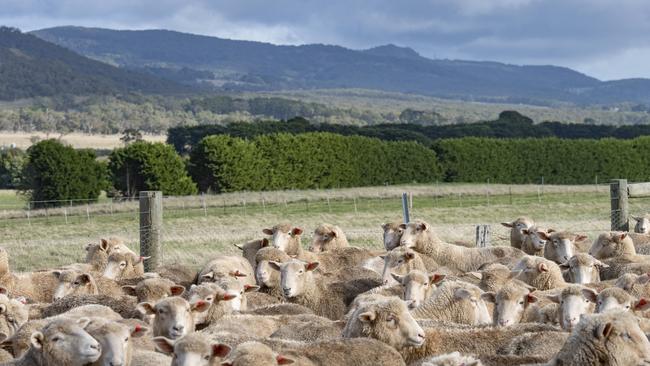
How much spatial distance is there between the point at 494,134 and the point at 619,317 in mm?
122805

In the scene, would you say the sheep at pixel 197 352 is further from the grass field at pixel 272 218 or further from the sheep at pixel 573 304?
the grass field at pixel 272 218

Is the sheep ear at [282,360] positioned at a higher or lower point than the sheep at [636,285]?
higher

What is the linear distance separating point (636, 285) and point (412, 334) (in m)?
3.46

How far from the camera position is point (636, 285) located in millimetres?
10617

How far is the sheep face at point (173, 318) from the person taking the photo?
9.09 metres

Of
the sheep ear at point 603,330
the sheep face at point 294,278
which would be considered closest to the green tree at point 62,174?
the sheep face at point 294,278

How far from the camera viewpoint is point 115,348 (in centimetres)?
757

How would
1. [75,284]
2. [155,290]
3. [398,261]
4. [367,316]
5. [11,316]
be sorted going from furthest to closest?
[398,261], [75,284], [155,290], [11,316], [367,316]

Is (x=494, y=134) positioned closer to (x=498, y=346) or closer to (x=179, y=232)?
(x=179, y=232)

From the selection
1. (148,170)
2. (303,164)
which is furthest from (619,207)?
(303,164)

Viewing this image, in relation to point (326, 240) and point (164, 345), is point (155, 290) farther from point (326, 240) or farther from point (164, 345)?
point (326, 240)

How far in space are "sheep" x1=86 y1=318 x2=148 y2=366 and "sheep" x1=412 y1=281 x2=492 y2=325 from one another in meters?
3.16

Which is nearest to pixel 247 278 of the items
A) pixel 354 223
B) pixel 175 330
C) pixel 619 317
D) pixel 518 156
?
pixel 175 330

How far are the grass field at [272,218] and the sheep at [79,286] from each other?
637 centimetres
